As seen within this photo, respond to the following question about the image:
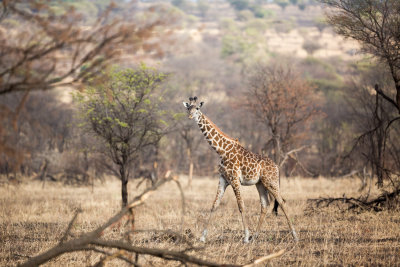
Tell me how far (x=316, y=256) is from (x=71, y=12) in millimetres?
5533

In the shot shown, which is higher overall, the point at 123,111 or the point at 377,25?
the point at 377,25

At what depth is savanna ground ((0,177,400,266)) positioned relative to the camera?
283 inches

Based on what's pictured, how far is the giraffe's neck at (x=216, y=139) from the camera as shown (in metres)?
10.2

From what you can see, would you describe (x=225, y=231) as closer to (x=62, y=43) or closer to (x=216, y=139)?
(x=216, y=139)

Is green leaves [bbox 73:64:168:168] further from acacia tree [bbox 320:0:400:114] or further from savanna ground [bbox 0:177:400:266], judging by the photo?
acacia tree [bbox 320:0:400:114]

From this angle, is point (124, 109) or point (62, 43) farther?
point (124, 109)

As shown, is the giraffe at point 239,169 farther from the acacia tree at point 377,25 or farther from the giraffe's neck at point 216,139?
the acacia tree at point 377,25

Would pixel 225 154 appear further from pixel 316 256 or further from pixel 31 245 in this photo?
pixel 31 245

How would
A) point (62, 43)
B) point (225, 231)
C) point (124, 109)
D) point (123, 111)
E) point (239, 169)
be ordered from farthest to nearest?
point (123, 111) → point (124, 109) → point (225, 231) → point (239, 169) → point (62, 43)

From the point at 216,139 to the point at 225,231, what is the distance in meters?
2.16

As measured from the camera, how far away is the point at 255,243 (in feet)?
28.8

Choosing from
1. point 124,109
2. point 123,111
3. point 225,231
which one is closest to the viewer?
point 225,231

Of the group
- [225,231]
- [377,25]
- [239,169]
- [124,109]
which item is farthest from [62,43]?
[377,25]

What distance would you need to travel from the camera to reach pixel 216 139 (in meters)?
10.3
